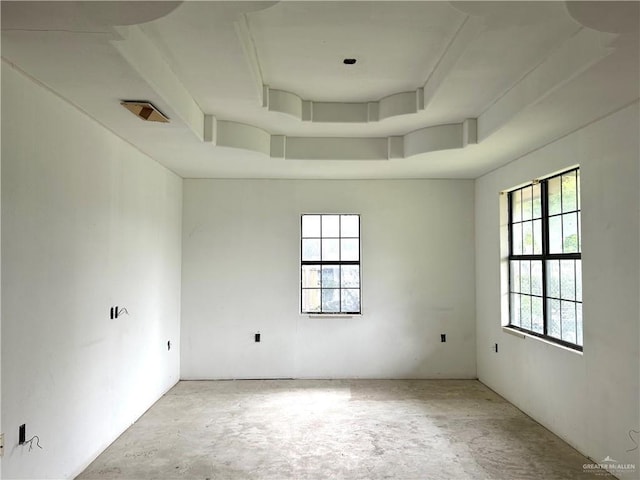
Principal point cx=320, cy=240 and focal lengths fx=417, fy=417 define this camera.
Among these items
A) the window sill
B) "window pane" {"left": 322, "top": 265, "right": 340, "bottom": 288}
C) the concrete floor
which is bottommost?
the concrete floor

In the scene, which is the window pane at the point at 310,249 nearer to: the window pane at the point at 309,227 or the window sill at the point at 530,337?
the window pane at the point at 309,227

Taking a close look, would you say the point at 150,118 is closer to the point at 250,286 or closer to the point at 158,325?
the point at 158,325

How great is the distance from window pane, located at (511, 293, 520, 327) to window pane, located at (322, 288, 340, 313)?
2071 millimetres

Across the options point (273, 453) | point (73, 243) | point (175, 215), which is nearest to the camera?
point (73, 243)

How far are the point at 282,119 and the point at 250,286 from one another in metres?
2.42

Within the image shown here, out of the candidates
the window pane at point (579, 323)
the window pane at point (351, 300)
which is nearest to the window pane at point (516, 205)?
the window pane at point (579, 323)

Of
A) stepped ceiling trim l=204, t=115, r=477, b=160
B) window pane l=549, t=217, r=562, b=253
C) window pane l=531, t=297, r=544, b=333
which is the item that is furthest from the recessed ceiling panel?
window pane l=531, t=297, r=544, b=333

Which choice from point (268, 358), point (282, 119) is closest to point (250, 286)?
point (268, 358)

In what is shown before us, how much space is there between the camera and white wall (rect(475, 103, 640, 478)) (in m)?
2.73

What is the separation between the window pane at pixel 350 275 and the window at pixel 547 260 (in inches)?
72.1

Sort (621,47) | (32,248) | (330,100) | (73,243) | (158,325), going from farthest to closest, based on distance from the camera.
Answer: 1. (158,325)
2. (330,100)
3. (73,243)
4. (32,248)
5. (621,47)

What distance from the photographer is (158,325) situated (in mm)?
4535

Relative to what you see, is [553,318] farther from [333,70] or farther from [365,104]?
[333,70]

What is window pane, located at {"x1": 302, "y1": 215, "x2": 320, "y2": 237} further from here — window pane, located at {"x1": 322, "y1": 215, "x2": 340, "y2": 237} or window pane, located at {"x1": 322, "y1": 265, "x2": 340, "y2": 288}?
window pane, located at {"x1": 322, "y1": 265, "x2": 340, "y2": 288}
